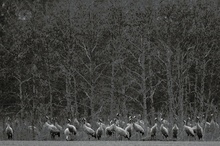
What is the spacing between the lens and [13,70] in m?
39.5

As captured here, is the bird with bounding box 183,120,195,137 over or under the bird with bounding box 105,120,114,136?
over

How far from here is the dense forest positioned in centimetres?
3672

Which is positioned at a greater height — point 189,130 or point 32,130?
point 189,130

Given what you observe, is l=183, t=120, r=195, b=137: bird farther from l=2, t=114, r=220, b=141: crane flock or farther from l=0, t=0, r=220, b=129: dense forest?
l=0, t=0, r=220, b=129: dense forest

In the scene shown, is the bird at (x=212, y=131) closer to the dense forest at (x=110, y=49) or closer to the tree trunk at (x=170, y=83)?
the tree trunk at (x=170, y=83)

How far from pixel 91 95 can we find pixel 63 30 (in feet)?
16.9

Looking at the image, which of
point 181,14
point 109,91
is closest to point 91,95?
point 109,91

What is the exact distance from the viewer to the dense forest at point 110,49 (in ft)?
120

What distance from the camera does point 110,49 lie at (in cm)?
3781

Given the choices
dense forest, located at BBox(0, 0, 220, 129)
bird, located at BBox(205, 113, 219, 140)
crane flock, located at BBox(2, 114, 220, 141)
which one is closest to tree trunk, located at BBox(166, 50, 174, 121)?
dense forest, located at BBox(0, 0, 220, 129)

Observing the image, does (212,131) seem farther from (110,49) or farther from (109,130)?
(110,49)

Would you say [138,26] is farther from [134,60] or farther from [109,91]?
[109,91]

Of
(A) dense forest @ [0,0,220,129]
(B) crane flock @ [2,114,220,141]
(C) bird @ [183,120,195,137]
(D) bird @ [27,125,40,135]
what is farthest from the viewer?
(A) dense forest @ [0,0,220,129]

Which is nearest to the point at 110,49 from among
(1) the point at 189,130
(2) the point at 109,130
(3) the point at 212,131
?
(2) the point at 109,130
